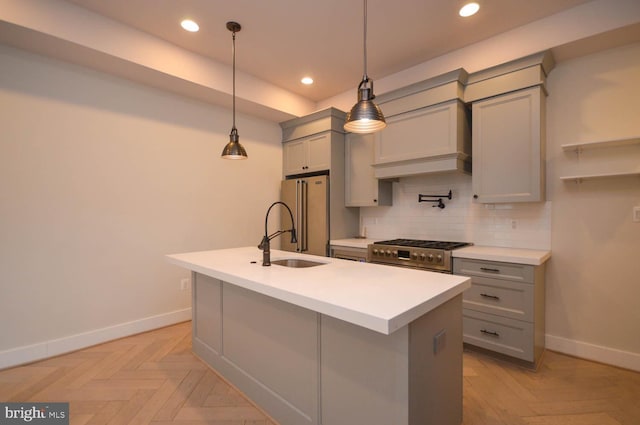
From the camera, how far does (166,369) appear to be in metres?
2.40

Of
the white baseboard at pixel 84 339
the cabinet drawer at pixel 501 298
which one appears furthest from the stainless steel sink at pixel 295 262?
the white baseboard at pixel 84 339

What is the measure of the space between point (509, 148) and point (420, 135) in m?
0.82

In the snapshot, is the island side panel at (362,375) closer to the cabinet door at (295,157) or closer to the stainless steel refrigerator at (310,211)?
the stainless steel refrigerator at (310,211)

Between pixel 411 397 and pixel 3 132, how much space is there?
3447 millimetres

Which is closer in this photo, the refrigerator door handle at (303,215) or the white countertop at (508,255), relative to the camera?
the white countertop at (508,255)

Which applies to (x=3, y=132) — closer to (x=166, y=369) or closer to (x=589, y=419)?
(x=166, y=369)

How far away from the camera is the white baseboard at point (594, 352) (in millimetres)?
2367

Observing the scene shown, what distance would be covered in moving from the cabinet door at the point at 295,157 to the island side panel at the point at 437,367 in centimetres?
296

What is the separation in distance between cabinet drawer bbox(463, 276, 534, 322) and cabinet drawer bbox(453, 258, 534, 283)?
41 millimetres

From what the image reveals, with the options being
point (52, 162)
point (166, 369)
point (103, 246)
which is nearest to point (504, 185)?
point (166, 369)

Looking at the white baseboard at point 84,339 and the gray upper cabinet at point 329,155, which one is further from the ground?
the gray upper cabinet at point 329,155

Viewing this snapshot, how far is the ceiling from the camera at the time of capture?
7.93ft

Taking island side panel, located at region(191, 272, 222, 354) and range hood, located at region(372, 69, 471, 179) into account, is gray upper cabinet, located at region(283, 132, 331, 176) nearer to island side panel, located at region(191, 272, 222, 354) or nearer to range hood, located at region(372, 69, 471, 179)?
range hood, located at region(372, 69, 471, 179)

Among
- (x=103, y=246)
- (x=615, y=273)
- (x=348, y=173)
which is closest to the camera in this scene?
(x=615, y=273)
